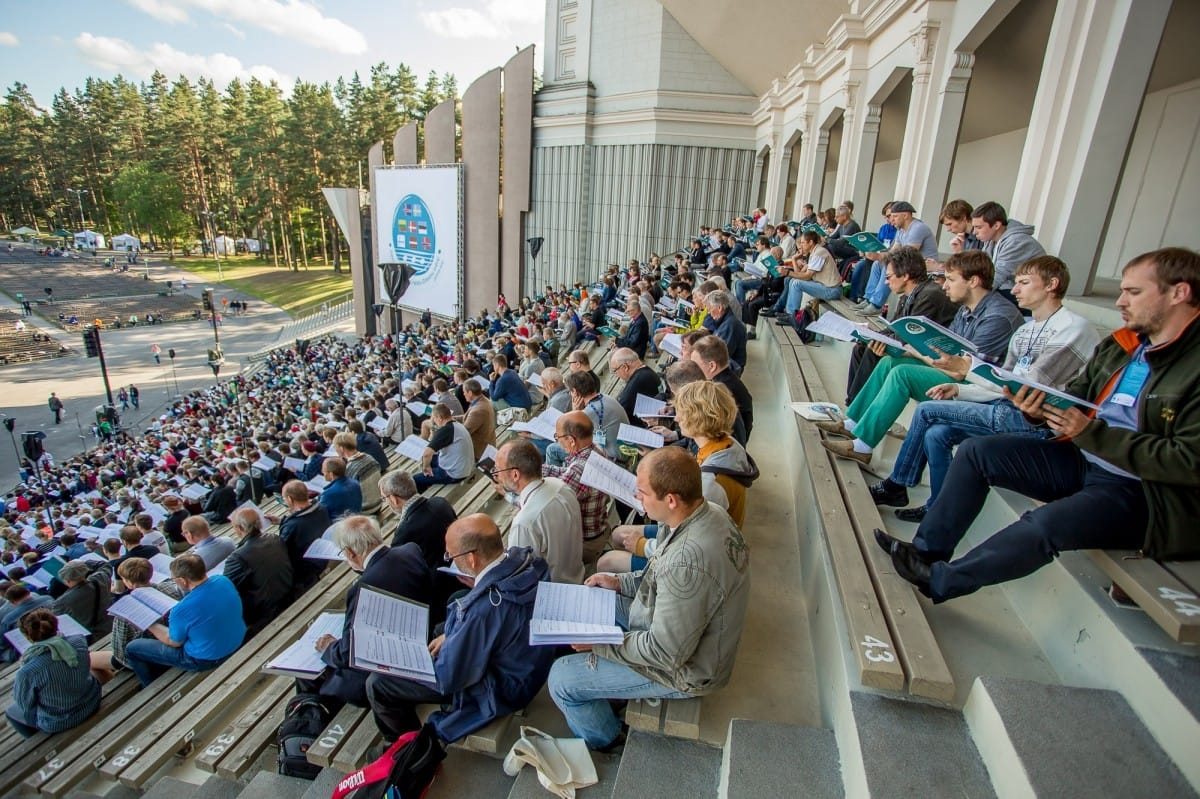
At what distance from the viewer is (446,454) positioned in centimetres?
572

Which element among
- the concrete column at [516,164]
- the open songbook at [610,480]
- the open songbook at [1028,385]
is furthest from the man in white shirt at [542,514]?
the concrete column at [516,164]

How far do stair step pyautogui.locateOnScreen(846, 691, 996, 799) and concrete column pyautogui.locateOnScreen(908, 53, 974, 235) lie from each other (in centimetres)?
662

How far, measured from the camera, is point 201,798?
2.90 meters

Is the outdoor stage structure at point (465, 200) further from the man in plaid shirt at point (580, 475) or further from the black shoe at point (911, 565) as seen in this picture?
the black shoe at point (911, 565)

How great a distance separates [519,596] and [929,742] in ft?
4.79

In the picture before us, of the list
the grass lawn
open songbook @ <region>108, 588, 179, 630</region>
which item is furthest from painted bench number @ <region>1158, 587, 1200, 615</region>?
the grass lawn

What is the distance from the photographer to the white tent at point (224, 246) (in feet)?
176

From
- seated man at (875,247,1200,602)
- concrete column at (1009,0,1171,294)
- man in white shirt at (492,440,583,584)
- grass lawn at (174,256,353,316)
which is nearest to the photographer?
seated man at (875,247,1200,602)

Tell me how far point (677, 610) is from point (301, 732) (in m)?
2.09

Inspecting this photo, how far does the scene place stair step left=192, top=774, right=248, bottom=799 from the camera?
2.92m

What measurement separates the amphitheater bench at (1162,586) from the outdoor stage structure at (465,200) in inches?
825

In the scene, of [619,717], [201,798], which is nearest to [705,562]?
[619,717]

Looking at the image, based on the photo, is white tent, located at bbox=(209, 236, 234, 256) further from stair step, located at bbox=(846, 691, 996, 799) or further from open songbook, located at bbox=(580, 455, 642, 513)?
stair step, located at bbox=(846, 691, 996, 799)

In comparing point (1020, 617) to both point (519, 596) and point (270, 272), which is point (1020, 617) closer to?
point (519, 596)
